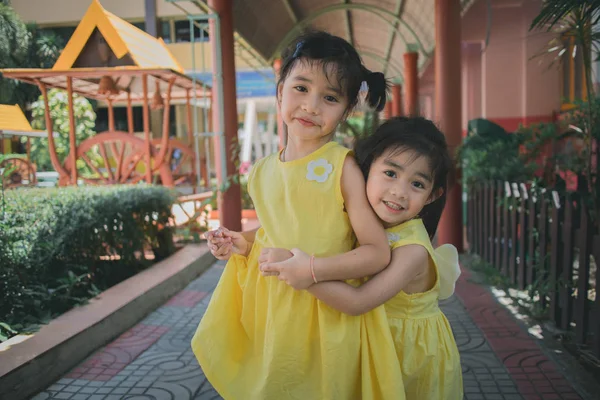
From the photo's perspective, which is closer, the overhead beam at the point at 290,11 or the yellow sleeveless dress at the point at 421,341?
the yellow sleeveless dress at the point at 421,341

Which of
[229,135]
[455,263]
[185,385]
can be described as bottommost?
[185,385]

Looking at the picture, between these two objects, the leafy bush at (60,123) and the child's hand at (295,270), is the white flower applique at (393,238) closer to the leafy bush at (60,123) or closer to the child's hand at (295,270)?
the child's hand at (295,270)

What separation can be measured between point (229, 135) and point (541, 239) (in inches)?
154

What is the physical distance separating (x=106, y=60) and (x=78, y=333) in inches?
103

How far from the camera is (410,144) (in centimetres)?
158

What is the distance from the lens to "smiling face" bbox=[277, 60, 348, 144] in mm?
1609

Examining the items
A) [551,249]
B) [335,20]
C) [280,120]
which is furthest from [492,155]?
[335,20]

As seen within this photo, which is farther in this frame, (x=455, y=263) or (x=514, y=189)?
(x=514, y=189)

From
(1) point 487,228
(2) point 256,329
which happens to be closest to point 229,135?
(1) point 487,228

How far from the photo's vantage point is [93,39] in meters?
3.84

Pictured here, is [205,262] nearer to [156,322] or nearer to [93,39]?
[156,322]

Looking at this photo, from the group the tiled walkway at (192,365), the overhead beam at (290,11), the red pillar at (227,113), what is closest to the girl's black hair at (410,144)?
the tiled walkway at (192,365)

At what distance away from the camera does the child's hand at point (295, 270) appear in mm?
1472

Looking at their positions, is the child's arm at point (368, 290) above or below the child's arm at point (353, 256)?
below
